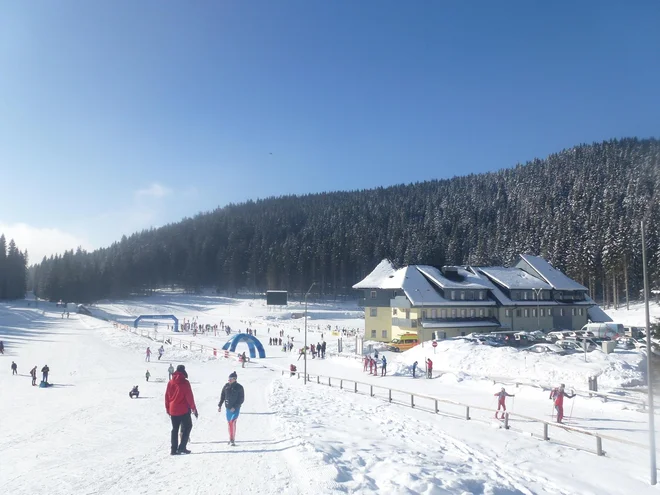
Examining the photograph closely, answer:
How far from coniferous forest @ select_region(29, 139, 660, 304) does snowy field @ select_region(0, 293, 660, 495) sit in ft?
152

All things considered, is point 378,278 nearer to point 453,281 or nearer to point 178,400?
point 453,281

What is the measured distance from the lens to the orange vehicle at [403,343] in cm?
4606

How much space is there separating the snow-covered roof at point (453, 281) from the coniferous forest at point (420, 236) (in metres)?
25.2

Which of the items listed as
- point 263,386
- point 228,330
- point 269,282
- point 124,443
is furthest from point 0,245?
point 124,443

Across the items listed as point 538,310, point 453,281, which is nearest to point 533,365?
point 453,281

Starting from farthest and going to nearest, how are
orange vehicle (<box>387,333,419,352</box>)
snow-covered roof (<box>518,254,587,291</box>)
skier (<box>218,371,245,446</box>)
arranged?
snow-covered roof (<box>518,254,587,291</box>) → orange vehicle (<box>387,333,419,352</box>) → skier (<box>218,371,245,446</box>)

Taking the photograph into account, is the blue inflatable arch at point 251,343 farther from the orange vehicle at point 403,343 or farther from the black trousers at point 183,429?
the black trousers at point 183,429

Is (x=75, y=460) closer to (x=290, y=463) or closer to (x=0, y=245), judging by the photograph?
(x=290, y=463)

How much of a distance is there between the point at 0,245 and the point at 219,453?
122 meters

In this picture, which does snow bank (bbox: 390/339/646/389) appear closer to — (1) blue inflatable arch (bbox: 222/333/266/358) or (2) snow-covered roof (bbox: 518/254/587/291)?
(1) blue inflatable arch (bbox: 222/333/266/358)

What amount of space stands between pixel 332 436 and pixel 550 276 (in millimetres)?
54588

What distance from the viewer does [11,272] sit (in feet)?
352

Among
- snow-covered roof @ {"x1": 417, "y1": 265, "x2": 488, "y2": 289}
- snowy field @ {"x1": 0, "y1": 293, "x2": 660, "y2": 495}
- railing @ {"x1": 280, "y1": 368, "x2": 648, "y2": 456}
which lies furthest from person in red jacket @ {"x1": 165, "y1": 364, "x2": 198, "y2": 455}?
snow-covered roof @ {"x1": 417, "y1": 265, "x2": 488, "y2": 289}

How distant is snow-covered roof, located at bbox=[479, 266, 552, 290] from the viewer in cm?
5506
